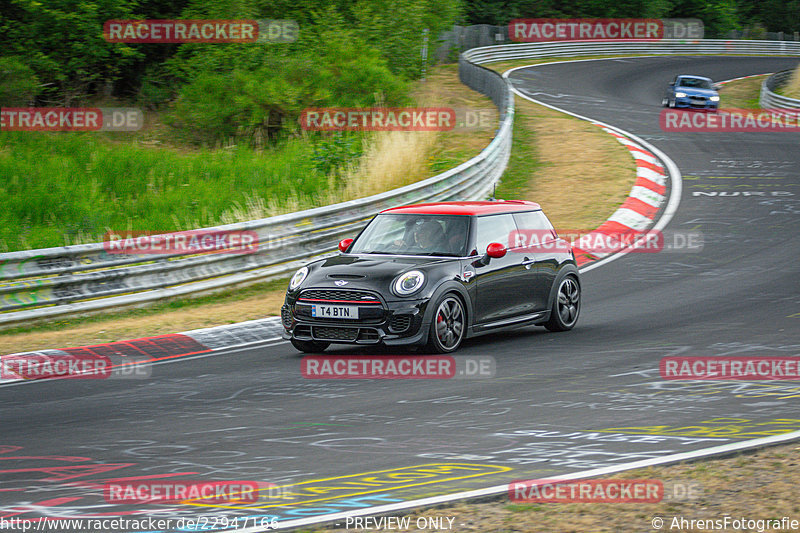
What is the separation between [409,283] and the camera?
9430mm

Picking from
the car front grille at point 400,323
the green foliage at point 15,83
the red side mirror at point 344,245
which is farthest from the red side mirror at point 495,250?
the green foliage at point 15,83

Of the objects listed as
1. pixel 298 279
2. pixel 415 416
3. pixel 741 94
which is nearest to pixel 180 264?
pixel 298 279

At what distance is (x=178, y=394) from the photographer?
27.7 feet

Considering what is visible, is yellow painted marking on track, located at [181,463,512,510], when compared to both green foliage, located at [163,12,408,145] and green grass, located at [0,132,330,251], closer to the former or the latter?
green grass, located at [0,132,330,251]

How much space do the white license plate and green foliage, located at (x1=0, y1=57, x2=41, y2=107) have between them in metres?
23.2

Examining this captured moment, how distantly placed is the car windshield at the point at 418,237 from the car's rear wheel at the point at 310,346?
44.1 inches

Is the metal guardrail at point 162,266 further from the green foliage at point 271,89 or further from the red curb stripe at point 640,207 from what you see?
the green foliage at point 271,89

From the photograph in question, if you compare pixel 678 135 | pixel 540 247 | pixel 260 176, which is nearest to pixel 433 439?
pixel 540 247

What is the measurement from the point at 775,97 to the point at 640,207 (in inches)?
710

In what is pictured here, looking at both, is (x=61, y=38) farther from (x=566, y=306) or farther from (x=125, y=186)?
(x=566, y=306)

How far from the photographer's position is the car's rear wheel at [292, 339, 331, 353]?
32.9 feet

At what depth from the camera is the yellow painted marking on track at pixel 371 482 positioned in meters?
5.37

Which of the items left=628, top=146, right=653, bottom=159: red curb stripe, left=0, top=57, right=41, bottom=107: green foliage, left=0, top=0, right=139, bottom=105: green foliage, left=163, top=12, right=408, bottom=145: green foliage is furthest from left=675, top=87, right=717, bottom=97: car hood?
left=0, top=57, right=41, bottom=107: green foliage

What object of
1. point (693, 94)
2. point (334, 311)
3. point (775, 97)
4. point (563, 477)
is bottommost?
point (563, 477)
